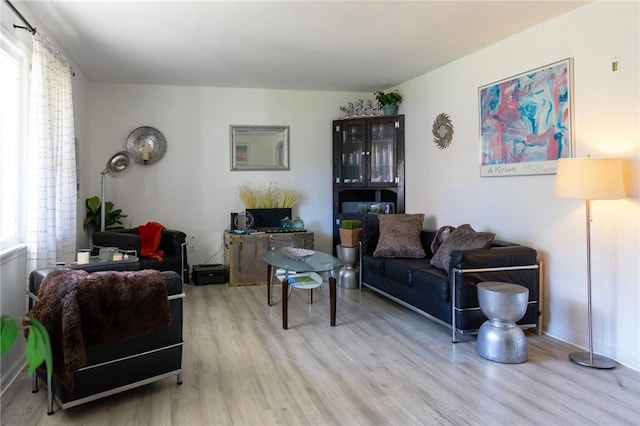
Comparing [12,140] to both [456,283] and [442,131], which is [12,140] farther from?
[442,131]

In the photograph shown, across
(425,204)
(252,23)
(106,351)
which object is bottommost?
(106,351)

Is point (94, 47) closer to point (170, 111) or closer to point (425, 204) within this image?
point (170, 111)

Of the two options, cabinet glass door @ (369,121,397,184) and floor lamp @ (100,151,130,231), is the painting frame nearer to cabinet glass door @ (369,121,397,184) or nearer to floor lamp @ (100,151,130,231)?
cabinet glass door @ (369,121,397,184)

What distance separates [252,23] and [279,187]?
9.88 feet

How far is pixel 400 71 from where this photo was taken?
5.47 m

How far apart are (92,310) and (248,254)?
357 centimetres

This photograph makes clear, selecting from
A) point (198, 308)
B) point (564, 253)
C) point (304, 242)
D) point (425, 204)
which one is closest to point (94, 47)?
point (198, 308)

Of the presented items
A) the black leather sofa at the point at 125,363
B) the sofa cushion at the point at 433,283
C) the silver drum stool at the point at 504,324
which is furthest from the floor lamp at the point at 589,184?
the black leather sofa at the point at 125,363

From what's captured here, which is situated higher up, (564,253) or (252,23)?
(252,23)

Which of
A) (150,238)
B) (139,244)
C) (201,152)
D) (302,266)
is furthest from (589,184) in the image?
(201,152)

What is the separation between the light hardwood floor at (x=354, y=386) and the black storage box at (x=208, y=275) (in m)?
1.78

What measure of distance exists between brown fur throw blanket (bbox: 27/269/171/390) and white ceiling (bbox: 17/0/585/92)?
2.17 m

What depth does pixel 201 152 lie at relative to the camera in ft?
20.6

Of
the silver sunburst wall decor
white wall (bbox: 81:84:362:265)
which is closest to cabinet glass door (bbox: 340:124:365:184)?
white wall (bbox: 81:84:362:265)
